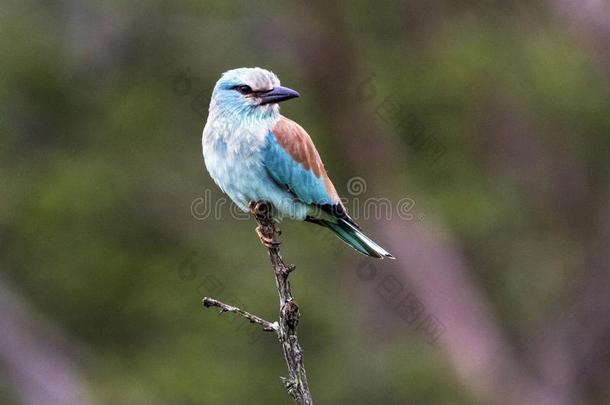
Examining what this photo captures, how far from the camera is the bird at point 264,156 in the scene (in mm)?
6602

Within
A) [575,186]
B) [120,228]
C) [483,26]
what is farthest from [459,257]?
[120,228]

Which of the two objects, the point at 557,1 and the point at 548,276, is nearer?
the point at 557,1

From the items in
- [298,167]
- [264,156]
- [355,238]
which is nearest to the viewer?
[264,156]

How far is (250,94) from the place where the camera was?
686 cm

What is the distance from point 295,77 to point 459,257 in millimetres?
3239

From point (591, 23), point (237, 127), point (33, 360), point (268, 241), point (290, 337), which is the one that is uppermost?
point (591, 23)

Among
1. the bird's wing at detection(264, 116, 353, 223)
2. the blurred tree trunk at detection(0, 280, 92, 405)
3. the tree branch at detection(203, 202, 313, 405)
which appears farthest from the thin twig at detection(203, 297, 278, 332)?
the blurred tree trunk at detection(0, 280, 92, 405)

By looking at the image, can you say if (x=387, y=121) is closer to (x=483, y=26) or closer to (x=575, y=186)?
(x=483, y=26)

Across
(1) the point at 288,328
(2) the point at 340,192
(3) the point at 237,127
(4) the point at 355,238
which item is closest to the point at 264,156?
(3) the point at 237,127

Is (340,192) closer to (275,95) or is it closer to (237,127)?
(275,95)

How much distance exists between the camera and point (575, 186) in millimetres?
13977

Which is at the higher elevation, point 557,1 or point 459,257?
point 557,1

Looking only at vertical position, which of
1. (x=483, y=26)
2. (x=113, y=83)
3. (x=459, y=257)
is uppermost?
(x=483, y=26)

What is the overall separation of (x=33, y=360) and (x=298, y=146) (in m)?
7.36
